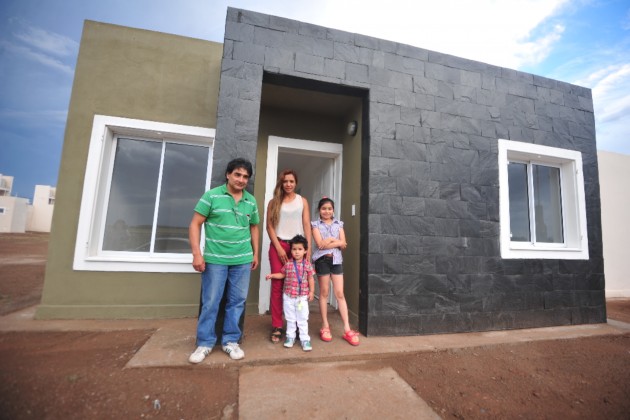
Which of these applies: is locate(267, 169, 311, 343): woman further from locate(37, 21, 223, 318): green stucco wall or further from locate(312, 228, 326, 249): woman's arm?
locate(37, 21, 223, 318): green stucco wall

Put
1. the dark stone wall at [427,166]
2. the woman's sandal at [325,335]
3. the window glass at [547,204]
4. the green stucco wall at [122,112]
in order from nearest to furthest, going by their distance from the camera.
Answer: the woman's sandal at [325,335]
the dark stone wall at [427,166]
the green stucco wall at [122,112]
the window glass at [547,204]

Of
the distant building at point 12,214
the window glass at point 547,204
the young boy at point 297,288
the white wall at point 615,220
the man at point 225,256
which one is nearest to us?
the man at point 225,256

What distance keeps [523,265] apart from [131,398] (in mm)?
4230

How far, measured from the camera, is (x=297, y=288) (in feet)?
8.34

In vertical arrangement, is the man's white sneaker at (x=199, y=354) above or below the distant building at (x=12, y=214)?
below

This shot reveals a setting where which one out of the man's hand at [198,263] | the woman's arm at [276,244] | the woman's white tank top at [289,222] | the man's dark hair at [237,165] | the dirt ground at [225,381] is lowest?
the dirt ground at [225,381]

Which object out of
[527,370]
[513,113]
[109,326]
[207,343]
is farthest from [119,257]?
[513,113]

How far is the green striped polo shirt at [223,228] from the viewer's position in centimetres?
229

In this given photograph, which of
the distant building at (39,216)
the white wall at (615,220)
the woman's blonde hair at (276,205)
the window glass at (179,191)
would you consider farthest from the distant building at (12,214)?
the white wall at (615,220)

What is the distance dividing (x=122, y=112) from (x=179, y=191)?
3.98 ft

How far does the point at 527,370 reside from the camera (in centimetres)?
238

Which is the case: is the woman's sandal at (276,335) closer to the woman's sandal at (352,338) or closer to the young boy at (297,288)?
the young boy at (297,288)

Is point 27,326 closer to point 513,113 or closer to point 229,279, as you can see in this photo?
point 229,279

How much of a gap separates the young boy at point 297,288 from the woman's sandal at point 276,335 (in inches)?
4.9
